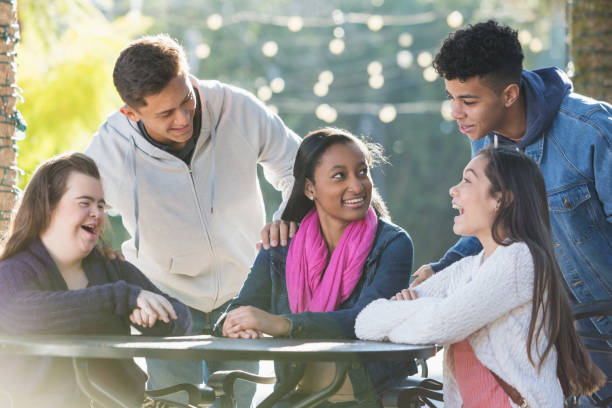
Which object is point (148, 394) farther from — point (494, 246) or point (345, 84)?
point (345, 84)

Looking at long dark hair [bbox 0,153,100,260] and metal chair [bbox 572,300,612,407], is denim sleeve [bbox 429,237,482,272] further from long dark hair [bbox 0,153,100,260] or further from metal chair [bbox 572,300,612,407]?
long dark hair [bbox 0,153,100,260]

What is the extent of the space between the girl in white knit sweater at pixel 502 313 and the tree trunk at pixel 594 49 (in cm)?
245

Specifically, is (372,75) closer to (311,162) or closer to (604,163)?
(311,162)

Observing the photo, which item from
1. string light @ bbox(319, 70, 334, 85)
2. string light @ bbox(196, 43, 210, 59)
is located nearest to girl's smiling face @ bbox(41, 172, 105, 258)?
string light @ bbox(196, 43, 210, 59)

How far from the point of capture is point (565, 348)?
2.48 meters

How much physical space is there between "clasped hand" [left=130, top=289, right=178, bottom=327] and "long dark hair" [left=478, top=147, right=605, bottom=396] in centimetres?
100

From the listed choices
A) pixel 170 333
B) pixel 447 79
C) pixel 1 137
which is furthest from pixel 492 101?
pixel 1 137

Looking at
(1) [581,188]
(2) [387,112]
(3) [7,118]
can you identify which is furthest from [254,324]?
(2) [387,112]

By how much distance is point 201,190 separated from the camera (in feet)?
11.8

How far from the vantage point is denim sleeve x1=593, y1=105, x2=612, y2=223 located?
2854 mm

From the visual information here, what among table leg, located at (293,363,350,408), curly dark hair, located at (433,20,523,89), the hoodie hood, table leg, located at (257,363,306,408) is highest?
curly dark hair, located at (433,20,523,89)

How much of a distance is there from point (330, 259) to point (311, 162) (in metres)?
0.35

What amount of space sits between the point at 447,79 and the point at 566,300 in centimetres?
93

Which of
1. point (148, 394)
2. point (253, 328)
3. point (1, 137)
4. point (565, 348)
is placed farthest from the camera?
point (1, 137)
